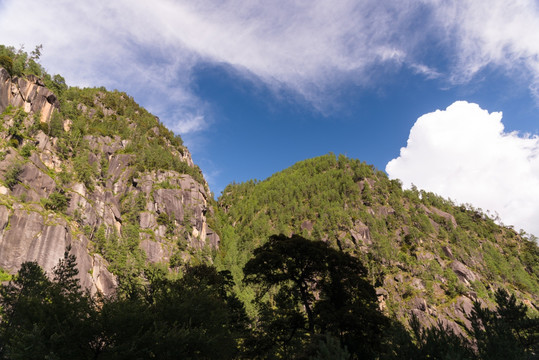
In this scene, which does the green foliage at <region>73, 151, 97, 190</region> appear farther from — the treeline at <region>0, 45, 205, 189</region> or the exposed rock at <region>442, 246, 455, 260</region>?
the exposed rock at <region>442, 246, 455, 260</region>

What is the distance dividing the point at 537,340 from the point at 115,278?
2963 inches

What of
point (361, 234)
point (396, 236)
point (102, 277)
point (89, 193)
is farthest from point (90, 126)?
point (396, 236)

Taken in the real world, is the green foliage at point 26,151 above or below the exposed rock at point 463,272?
above

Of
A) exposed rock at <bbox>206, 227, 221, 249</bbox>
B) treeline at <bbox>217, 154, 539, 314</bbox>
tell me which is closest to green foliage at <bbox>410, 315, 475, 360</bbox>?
treeline at <bbox>217, 154, 539, 314</bbox>

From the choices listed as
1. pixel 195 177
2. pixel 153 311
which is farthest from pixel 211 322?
pixel 195 177

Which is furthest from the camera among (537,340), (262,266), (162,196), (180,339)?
(162,196)

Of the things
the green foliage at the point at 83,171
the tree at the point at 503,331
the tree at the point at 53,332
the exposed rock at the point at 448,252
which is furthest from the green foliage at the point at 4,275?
the exposed rock at the point at 448,252

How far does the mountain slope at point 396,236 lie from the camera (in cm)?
9438

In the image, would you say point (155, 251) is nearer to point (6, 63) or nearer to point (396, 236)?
point (6, 63)

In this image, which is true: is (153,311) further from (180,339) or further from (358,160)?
(358,160)

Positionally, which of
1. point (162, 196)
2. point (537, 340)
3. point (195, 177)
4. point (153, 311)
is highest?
point (195, 177)

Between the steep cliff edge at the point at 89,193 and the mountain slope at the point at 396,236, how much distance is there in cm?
2753

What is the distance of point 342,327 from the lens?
59.1 ft

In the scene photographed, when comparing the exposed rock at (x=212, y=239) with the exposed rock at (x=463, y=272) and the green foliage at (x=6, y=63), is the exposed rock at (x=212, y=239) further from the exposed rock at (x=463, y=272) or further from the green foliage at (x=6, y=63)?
the exposed rock at (x=463, y=272)
